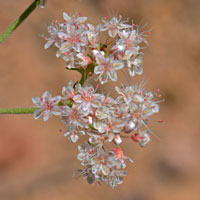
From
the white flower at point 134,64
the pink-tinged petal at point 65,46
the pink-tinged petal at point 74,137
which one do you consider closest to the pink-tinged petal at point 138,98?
the white flower at point 134,64

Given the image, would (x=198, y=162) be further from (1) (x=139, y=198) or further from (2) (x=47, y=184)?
(2) (x=47, y=184)

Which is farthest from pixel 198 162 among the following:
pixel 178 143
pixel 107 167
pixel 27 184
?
pixel 107 167

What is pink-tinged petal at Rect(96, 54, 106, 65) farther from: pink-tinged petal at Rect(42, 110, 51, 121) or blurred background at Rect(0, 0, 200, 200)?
blurred background at Rect(0, 0, 200, 200)

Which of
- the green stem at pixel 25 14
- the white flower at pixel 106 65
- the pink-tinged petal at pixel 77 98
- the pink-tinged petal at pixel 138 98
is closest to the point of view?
the green stem at pixel 25 14

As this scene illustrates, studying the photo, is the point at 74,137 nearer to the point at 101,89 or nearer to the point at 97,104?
the point at 97,104

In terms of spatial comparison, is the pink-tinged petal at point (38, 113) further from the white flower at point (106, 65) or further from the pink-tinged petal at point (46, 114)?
the white flower at point (106, 65)

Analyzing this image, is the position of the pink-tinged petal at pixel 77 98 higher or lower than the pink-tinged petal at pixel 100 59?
lower
